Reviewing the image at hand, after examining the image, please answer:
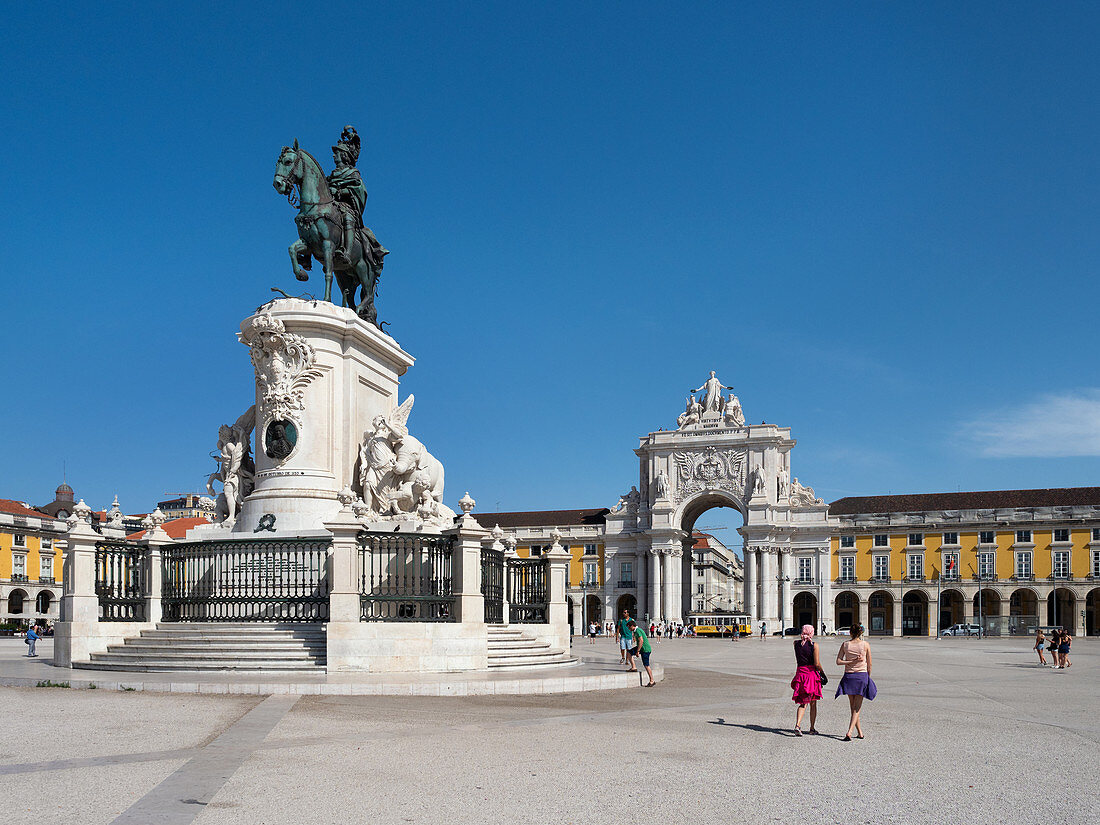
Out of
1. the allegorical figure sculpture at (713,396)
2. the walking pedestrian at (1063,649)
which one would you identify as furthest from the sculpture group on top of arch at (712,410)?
the walking pedestrian at (1063,649)

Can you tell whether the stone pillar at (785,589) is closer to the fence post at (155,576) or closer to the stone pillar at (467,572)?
the stone pillar at (467,572)

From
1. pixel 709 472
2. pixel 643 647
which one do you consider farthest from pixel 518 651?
pixel 709 472

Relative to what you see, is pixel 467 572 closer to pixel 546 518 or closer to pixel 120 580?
pixel 120 580

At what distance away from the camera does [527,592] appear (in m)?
19.3

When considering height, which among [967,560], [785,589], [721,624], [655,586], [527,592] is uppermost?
[527,592]

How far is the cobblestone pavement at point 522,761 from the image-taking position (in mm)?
6668

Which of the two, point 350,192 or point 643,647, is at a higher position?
point 350,192

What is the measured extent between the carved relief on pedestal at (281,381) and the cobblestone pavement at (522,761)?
17.0 ft

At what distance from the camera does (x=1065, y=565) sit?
7994cm

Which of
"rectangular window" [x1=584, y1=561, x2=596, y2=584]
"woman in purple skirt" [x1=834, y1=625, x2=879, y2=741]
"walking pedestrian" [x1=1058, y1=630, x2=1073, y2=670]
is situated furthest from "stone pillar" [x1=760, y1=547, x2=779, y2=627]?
"woman in purple skirt" [x1=834, y1=625, x2=879, y2=741]

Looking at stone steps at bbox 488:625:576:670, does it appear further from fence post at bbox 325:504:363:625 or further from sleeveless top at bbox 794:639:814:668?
sleeveless top at bbox 794:639:814:668

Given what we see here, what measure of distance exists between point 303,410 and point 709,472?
7209cm

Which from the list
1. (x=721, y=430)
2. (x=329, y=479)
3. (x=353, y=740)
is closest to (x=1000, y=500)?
(x=721, y=430)

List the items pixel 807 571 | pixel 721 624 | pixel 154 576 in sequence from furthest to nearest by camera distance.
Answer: pixel 807 571
pixel 721 624
pixel 154 576
